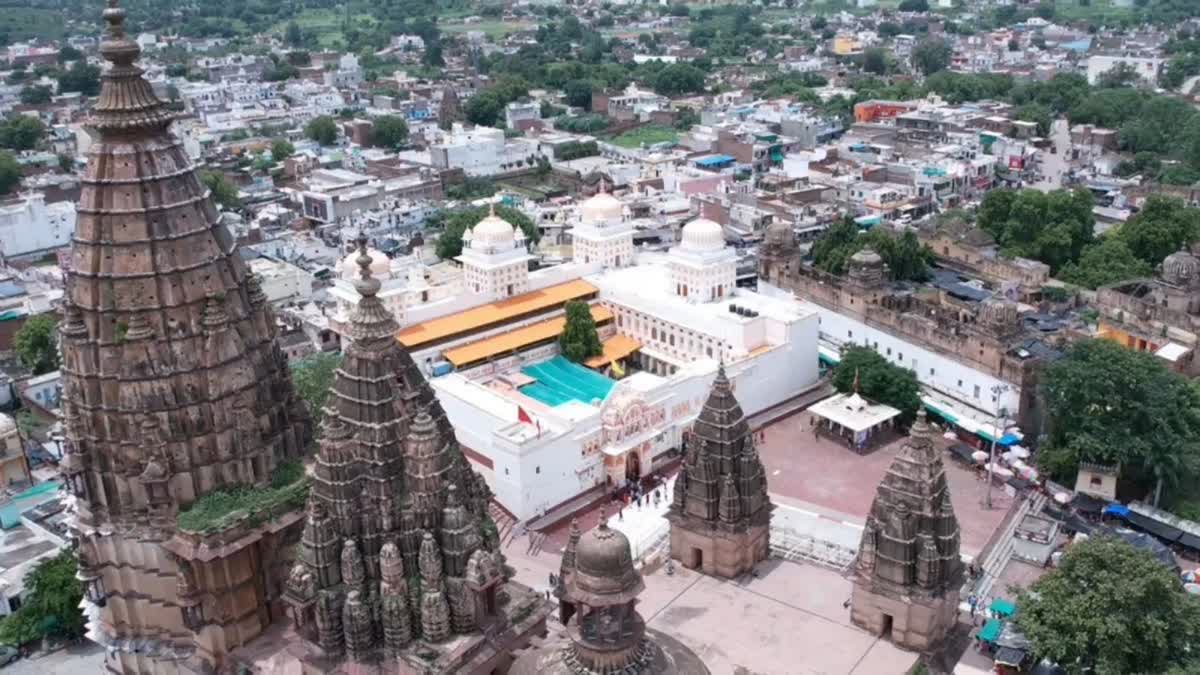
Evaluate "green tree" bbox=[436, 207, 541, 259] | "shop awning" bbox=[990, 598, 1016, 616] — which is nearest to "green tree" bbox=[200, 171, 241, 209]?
"green tree" bbox=[436, 207, 541, 259]

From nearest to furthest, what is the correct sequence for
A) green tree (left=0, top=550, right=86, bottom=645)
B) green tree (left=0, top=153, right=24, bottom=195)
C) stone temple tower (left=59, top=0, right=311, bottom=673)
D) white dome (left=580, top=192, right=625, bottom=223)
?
1. stone temple tower (left=59, top=0, right=311, bottom=673)
2. green tree (left=0, top=550, right=86, bottom=645)
3. white dome (left=580, top=192, right=625, bottom=223)
4. green tree (left=0, top=153, right=24, bottom=195)

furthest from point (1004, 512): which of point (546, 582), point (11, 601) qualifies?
point (11, 601)

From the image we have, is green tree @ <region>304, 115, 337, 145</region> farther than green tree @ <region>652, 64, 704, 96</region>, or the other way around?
green tree @ <region>652, 64, 704, 96</region>

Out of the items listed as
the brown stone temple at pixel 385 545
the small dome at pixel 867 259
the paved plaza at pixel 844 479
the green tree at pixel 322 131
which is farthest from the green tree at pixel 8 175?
the brown stone temple at pixel 385 545

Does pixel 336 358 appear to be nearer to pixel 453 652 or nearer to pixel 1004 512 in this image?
pixel 453 652

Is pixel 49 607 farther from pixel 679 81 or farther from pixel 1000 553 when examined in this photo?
pixel 679 81

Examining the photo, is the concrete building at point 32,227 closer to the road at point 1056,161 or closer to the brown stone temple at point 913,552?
the brown stone temple at point 913,552

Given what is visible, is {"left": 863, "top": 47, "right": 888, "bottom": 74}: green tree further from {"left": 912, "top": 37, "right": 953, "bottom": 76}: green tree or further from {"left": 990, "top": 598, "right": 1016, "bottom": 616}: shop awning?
{"left": 990, "top": 598, "right": 1016, "bottom": 616}: shop awning
